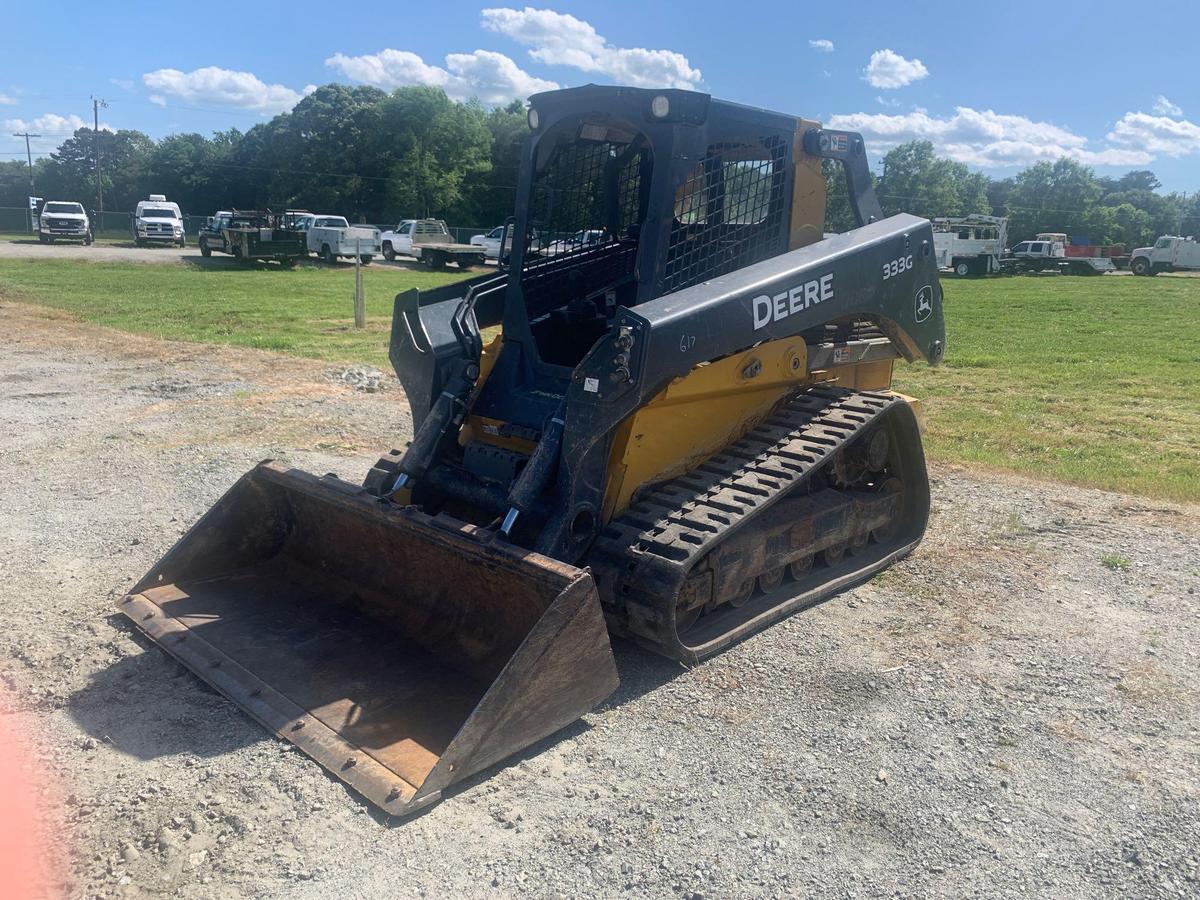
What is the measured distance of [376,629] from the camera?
4.81 metres

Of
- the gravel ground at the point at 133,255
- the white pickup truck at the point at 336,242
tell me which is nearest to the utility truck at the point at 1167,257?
the gravel ground at the point at 133,255

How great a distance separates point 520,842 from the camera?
11.0 feet

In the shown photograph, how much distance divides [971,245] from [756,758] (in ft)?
140

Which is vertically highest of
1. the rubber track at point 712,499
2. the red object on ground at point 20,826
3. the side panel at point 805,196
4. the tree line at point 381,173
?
the tree line at point 381,173

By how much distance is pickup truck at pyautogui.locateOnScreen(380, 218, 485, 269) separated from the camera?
121ft

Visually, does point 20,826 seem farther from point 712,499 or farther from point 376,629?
point 712,499

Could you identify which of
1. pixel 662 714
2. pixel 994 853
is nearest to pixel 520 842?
pixel 662 714

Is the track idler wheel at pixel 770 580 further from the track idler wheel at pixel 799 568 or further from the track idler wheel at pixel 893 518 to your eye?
the track idler wheel at pixel 893 518

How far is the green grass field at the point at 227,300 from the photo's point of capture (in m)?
15.5

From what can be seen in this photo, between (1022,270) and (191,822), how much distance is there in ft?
161

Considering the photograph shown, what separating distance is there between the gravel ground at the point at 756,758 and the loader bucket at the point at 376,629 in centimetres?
14

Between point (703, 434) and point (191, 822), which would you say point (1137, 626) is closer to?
point (703, 434)

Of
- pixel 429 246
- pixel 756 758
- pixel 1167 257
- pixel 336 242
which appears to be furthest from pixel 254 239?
pixel 1167 257

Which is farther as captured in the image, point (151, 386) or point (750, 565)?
point (151, 386)
